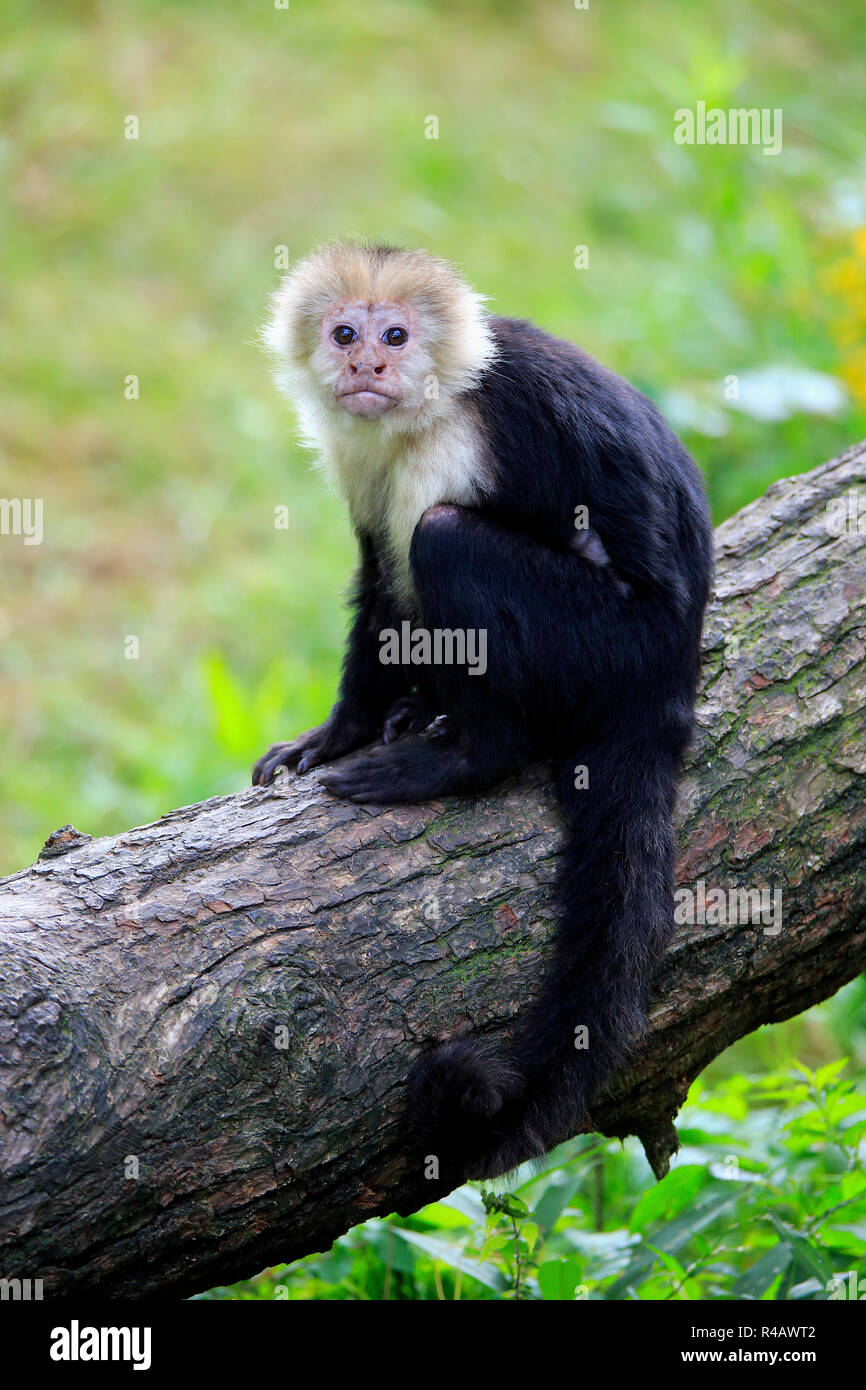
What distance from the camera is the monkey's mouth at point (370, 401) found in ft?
14.7

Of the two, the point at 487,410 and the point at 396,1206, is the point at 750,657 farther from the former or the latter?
the point at 396,1206

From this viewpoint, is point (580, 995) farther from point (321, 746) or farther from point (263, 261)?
point (263, 261)

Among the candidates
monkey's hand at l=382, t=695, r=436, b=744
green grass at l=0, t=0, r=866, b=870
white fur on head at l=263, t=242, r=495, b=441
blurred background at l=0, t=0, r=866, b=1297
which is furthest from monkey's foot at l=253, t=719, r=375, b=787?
green grass at l=0, t=0, r=866, b=870

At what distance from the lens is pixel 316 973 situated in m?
3.49

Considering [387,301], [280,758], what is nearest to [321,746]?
[280,758]

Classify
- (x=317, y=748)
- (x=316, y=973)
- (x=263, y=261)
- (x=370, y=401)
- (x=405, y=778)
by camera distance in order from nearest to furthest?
(x=316, y=973)
(x=405, y=778)
(x=370, y=401)
(x=317, y=748)
(x=263, y=261)

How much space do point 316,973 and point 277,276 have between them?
7.38 m

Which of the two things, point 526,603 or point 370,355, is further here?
point 370,355

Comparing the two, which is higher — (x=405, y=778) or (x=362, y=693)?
(x=362, y=693)

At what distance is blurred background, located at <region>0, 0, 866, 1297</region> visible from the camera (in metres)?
7.94

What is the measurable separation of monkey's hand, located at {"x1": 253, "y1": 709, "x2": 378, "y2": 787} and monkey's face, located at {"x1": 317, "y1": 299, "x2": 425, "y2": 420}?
105cm

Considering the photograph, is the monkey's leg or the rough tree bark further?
the monkey's leg

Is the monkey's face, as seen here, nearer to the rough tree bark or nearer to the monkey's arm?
the monkey's arm

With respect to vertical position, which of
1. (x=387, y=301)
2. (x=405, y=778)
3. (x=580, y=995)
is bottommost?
(x=580, y=995)
